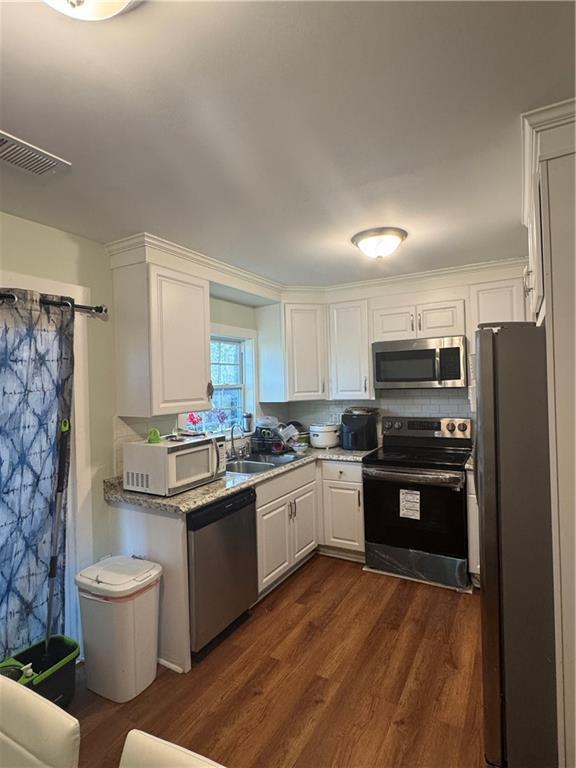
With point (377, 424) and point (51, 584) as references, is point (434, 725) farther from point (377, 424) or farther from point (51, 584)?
point (377, 424)

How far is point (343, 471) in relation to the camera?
3311 mm

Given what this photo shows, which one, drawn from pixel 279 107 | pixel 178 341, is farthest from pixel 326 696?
pixel 279 107

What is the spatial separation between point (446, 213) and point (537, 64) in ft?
3.29

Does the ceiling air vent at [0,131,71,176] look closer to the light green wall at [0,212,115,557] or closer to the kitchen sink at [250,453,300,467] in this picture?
the light green wall at [0,212,115,557]

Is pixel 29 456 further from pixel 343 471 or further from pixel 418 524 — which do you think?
pixel 418 524

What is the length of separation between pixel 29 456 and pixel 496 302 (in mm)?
3281

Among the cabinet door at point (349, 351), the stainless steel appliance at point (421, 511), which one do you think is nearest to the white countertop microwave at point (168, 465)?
the stainless steel appliance at point (421, 511)

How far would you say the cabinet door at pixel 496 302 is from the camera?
2.99 meters

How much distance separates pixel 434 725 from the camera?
5.70ft

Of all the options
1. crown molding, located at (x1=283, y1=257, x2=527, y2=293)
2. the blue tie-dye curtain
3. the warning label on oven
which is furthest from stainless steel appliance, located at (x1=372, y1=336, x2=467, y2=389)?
the blue tie-dye curtain

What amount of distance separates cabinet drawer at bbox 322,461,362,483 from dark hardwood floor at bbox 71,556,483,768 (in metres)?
0.91

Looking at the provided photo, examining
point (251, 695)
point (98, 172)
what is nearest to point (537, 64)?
point (98, 172)

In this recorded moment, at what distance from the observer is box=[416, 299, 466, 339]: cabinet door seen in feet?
10.5

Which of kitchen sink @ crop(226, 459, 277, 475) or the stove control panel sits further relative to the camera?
Answer: the stove control panel
